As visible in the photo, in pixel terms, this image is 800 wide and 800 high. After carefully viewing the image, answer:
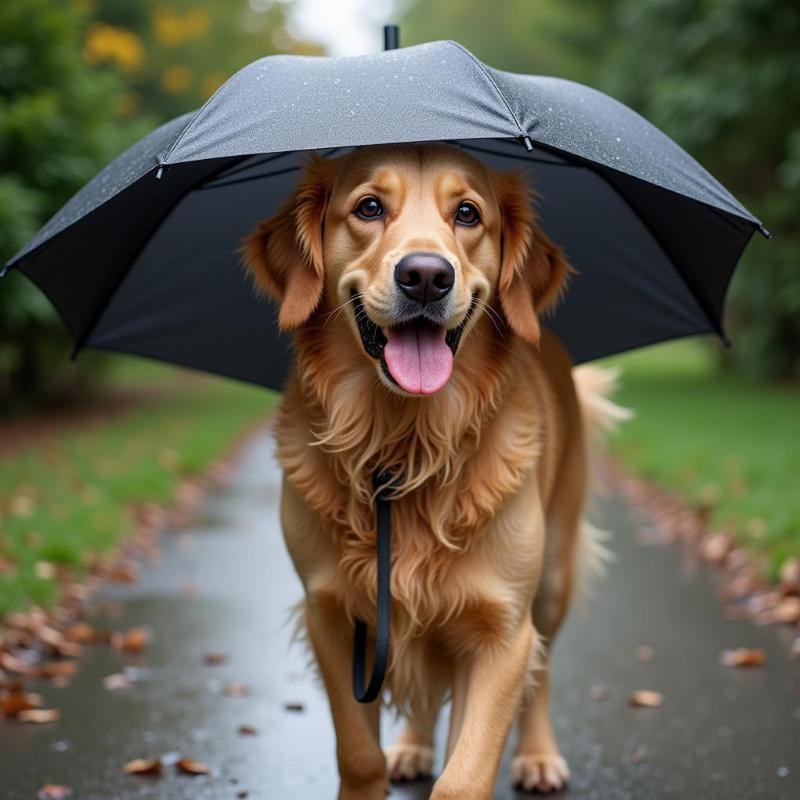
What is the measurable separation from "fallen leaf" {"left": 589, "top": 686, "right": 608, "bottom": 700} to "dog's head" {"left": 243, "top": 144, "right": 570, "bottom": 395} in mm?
2074

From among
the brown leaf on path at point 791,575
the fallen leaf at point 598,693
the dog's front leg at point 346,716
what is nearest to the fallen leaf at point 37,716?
the dog's front leg at point 346,716

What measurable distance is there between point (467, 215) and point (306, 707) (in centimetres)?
241

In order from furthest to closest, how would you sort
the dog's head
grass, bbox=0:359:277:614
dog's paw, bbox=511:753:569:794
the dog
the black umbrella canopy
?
1. grass, bbox=0:359:277:614
2. dog's paw, bbox=511:753:569:794
3. the dog
4. the dog's head
5. the black umbrella canopy

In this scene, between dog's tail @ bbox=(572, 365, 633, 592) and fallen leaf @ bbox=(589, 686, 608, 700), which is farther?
fallen leaf @ bbox=(589, 686, 608, 700)

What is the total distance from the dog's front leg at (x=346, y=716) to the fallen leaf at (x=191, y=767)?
2.45 ft

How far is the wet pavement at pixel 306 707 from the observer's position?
4.06 meters

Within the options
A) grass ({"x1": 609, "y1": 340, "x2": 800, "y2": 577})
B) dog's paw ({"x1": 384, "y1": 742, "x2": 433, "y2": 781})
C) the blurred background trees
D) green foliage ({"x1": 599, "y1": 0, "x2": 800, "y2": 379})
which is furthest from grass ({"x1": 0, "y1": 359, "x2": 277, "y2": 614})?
green foliage ({"x1": 599, "y1": 0, "x2": 800, "y2": 379})

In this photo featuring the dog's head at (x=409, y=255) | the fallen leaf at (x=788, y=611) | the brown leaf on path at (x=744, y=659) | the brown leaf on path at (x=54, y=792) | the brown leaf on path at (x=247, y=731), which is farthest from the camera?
the fallen leaf at (x=788, y=611)

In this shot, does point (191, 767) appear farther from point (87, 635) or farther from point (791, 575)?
point (791, 575)

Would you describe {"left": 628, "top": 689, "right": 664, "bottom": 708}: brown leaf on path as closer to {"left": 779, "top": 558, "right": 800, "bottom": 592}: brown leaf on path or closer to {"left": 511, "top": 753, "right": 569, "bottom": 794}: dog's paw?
{"left": 511, "top": 753, "right": 569, "bottom": 794}: dog's paw

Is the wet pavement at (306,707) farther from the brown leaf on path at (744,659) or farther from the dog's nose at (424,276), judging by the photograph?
the dog's nose at (424,276)

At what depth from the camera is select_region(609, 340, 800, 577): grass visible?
778 cm

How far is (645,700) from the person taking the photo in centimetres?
496

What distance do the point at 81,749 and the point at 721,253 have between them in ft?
9.35
